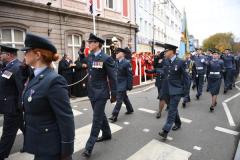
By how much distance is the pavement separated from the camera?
15.8 feet

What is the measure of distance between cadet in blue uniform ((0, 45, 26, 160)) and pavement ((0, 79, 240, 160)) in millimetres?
479

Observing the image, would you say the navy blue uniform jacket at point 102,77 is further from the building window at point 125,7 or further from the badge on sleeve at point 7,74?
the building window at point 125,7

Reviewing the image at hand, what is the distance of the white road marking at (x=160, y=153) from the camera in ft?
15.5

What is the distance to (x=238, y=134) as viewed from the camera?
6.06 m

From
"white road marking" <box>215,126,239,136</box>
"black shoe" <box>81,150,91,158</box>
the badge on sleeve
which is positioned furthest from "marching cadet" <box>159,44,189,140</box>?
the badge on sleeve

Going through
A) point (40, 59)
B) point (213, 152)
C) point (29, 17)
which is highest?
point (29, 17)

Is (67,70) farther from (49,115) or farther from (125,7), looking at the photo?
(125,7)

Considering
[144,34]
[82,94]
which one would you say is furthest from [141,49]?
[82,94]

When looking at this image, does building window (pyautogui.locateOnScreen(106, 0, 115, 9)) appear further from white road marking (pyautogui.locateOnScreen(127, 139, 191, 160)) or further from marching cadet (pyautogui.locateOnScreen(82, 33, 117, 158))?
white road marking (pyautogui.locateOnScreen(127, 139, 191, 160))

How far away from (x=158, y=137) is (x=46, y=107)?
371cm

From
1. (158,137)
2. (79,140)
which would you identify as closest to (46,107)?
(79,140)

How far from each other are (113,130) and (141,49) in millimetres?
22543

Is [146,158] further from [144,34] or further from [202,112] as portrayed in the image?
[144,34]

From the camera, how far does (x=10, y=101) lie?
4527 mm
